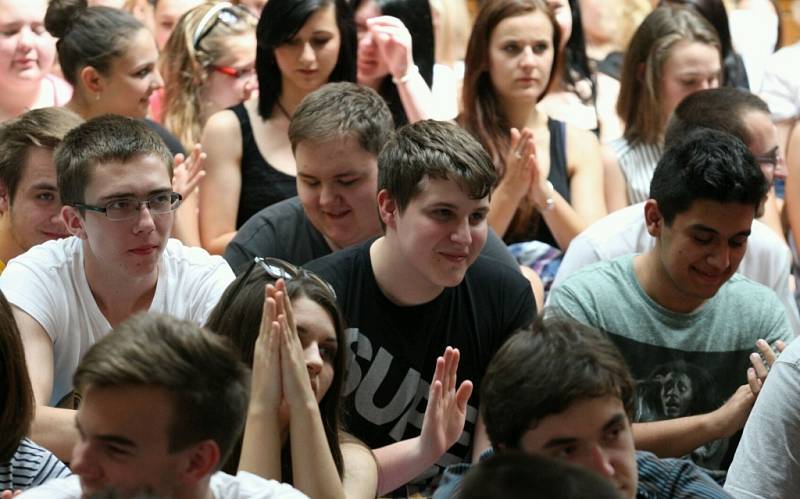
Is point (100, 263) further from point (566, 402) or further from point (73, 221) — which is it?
point (566, 402)

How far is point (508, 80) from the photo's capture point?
410cm

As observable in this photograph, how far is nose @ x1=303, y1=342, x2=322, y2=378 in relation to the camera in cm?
248

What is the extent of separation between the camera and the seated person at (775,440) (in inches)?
94.8

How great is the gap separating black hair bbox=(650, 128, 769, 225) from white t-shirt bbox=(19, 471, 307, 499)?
1117mm

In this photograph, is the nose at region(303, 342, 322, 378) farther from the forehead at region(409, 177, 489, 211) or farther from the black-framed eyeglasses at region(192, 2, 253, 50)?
the black-framed eyeglasses at region(192, 2, 253, 50)

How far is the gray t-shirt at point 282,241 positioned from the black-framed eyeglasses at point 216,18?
125 cm

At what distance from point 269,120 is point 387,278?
121 centimetres

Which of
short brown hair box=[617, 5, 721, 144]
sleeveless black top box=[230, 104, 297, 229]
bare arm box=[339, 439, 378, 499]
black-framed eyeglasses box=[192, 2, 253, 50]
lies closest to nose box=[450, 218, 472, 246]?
bare arm box=[339, 439, 378, 499]

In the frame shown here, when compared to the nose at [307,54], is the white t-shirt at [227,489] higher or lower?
lower

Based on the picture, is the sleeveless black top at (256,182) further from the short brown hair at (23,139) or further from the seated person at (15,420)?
the seated person at (15,420)

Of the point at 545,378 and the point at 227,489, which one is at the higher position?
the point at 545,378

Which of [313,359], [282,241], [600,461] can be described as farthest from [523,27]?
[600,461]

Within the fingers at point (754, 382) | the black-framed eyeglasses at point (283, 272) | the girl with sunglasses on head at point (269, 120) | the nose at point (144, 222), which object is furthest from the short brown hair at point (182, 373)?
the girl with sunglasses on head at point (269, 120)

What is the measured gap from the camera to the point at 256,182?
390 centimetres
